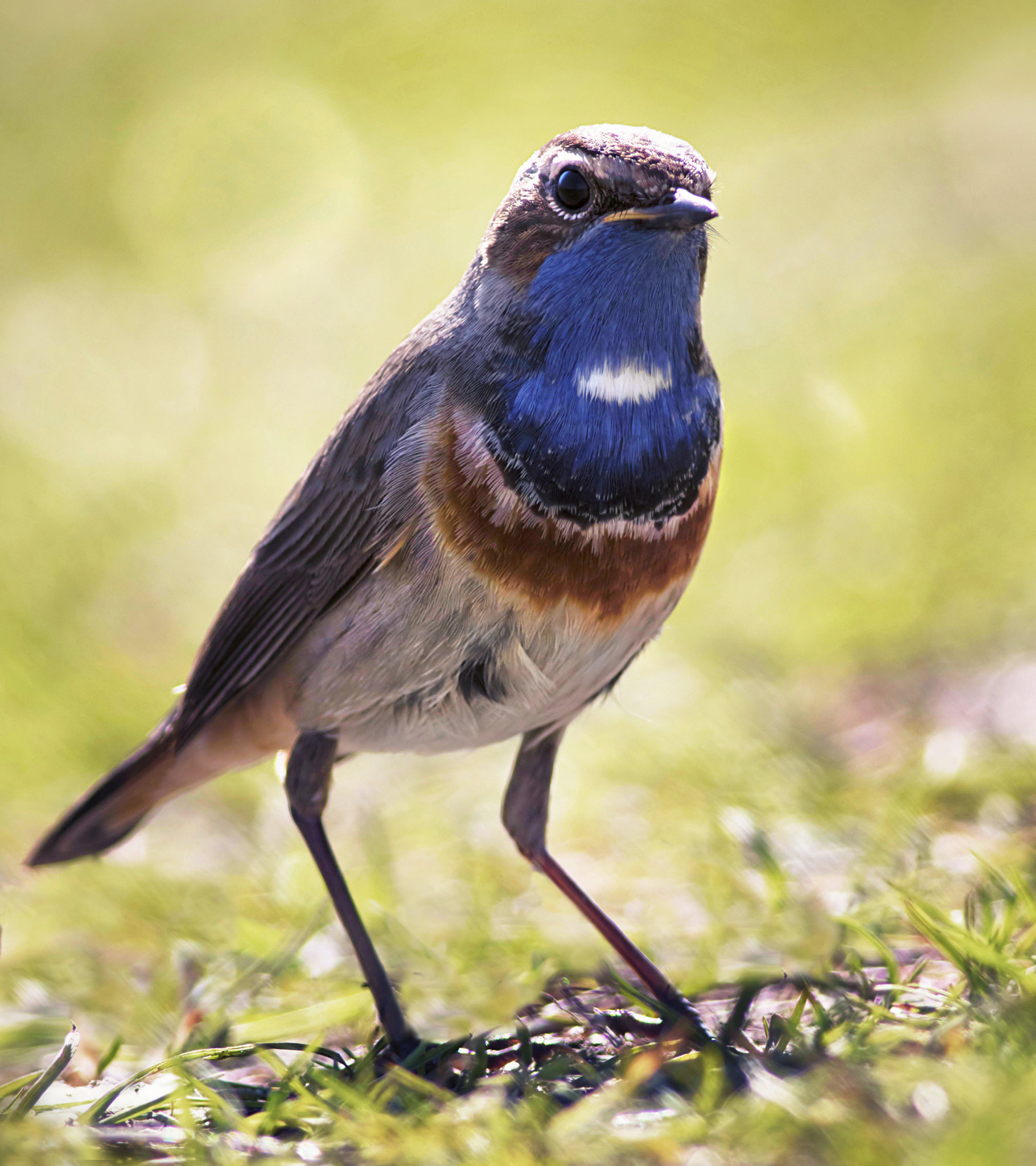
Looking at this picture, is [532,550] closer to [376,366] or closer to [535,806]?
[535,806]

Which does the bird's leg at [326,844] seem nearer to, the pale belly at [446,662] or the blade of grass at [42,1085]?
the pale belly at [446,662]

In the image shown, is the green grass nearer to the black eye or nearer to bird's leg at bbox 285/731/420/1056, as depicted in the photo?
bird's leg at bbox 285/731/420/1056

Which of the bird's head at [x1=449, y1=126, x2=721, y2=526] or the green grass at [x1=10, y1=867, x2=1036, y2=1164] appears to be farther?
the bird's head at [x1=449, y1=126, x2=721, y2=526]

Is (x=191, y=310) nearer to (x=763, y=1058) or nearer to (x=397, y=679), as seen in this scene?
(x=397, y=679)

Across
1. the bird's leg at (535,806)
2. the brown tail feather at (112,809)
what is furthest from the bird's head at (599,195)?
the brown tail feather at (112,809)

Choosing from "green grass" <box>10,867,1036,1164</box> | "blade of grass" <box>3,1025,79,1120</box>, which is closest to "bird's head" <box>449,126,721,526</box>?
"green grass" <box>10,867,1036,1164</box>

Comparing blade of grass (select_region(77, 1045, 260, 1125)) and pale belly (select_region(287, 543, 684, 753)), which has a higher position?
pale belly (select_region(287, 543, 684, 753))
